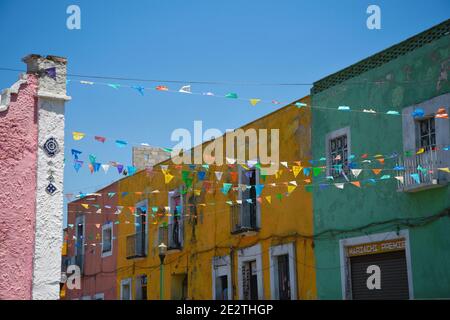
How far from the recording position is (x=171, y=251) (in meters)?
21.8

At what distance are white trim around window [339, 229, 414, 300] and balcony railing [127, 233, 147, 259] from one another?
29.4ft

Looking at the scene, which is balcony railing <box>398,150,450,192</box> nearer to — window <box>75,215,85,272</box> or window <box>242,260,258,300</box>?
window <box>242,260,258,300</box>

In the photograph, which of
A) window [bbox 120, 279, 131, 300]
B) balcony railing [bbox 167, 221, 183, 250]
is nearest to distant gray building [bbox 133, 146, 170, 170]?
window [bbox 120, 279, 131, 300]

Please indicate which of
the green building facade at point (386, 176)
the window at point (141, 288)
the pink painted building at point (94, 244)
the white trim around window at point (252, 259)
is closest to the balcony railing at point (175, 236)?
the window at point (141, 288)

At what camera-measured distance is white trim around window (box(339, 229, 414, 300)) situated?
14.4 meters

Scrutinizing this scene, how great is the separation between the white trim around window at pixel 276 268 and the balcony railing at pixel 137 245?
650 cm

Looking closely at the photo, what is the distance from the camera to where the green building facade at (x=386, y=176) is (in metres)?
13.9

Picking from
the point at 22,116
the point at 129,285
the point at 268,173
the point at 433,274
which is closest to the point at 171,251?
the point at 129,285

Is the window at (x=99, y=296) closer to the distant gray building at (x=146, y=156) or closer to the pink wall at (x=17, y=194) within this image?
the distant gray building at (x=146, y=156)

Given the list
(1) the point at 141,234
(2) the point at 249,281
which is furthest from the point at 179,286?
(2) the point at 249,281

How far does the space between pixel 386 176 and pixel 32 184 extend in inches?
268

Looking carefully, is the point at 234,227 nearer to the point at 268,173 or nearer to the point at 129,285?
the point at 268,173

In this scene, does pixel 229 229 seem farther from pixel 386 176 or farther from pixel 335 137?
pixel 386 176
